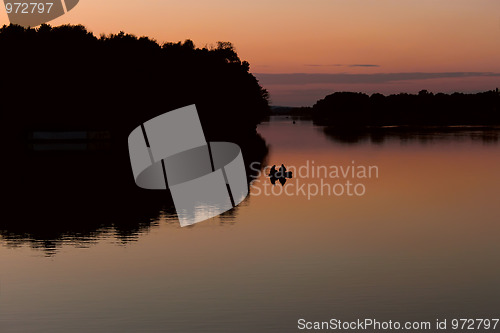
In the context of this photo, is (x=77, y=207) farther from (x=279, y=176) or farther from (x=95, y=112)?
(x=95, y=112)

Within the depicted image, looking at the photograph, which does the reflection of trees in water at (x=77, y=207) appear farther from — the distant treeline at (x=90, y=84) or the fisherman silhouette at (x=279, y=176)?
the distant treeline at (x=90, y=84)

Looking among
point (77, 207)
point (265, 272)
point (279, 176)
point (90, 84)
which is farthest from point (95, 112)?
point (265, 272)

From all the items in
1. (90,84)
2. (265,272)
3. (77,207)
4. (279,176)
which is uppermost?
(90,84)

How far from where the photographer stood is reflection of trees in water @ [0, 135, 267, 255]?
29531 mm

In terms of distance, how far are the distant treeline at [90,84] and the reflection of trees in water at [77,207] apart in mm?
36881

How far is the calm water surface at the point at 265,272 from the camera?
1786 centimetres

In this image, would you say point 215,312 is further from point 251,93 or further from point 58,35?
point 251,93

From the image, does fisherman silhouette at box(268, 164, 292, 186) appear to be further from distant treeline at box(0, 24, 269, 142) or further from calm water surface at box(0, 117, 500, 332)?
distant treeline at box(0, 24, 269, 142)

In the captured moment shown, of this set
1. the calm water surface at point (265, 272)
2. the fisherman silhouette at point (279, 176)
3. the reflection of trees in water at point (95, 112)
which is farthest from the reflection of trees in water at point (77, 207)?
the fisherman silhouette at point (279, 176)

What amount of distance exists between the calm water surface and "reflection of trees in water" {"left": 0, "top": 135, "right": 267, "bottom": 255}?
0.53 metres

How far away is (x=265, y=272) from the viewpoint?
22.4 metres

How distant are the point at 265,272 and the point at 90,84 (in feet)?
281

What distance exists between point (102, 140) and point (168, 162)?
23913mm

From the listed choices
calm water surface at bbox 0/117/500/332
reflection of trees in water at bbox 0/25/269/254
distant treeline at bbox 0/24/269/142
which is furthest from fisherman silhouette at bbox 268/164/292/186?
distant treeline at bbox 0/24/269/142
